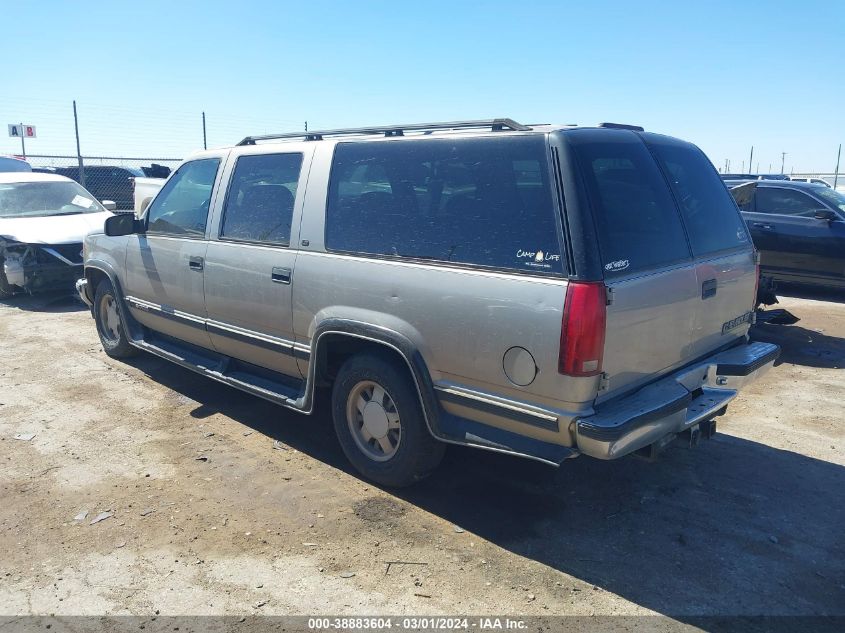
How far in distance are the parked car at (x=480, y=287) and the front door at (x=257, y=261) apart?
0.05ft

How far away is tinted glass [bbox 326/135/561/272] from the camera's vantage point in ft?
10.9

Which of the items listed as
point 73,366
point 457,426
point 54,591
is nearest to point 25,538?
point 54,591

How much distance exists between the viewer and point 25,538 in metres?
3.67

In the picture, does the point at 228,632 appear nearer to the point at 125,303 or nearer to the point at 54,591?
the point at 54,591

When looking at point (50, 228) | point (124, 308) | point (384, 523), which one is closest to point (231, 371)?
point (124, 308)

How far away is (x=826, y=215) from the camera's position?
916 centimetres

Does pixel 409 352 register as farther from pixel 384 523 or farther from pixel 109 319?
pixel 109 319

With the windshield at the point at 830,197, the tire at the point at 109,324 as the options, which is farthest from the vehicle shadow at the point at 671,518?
the windshield at the point at 830,197

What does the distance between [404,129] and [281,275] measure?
1217 mm

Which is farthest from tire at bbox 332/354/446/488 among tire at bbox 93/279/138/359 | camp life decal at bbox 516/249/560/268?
tire at bbox 93/279/138/359

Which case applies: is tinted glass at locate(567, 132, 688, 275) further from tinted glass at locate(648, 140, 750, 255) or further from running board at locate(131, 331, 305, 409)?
running board at locate(131, 331, 305, 409)

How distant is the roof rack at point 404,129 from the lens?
3.57m

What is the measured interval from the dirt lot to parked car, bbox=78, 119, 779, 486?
0.44 metres

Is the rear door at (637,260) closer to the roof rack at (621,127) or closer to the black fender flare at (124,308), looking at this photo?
the roof rack at (621,127)
